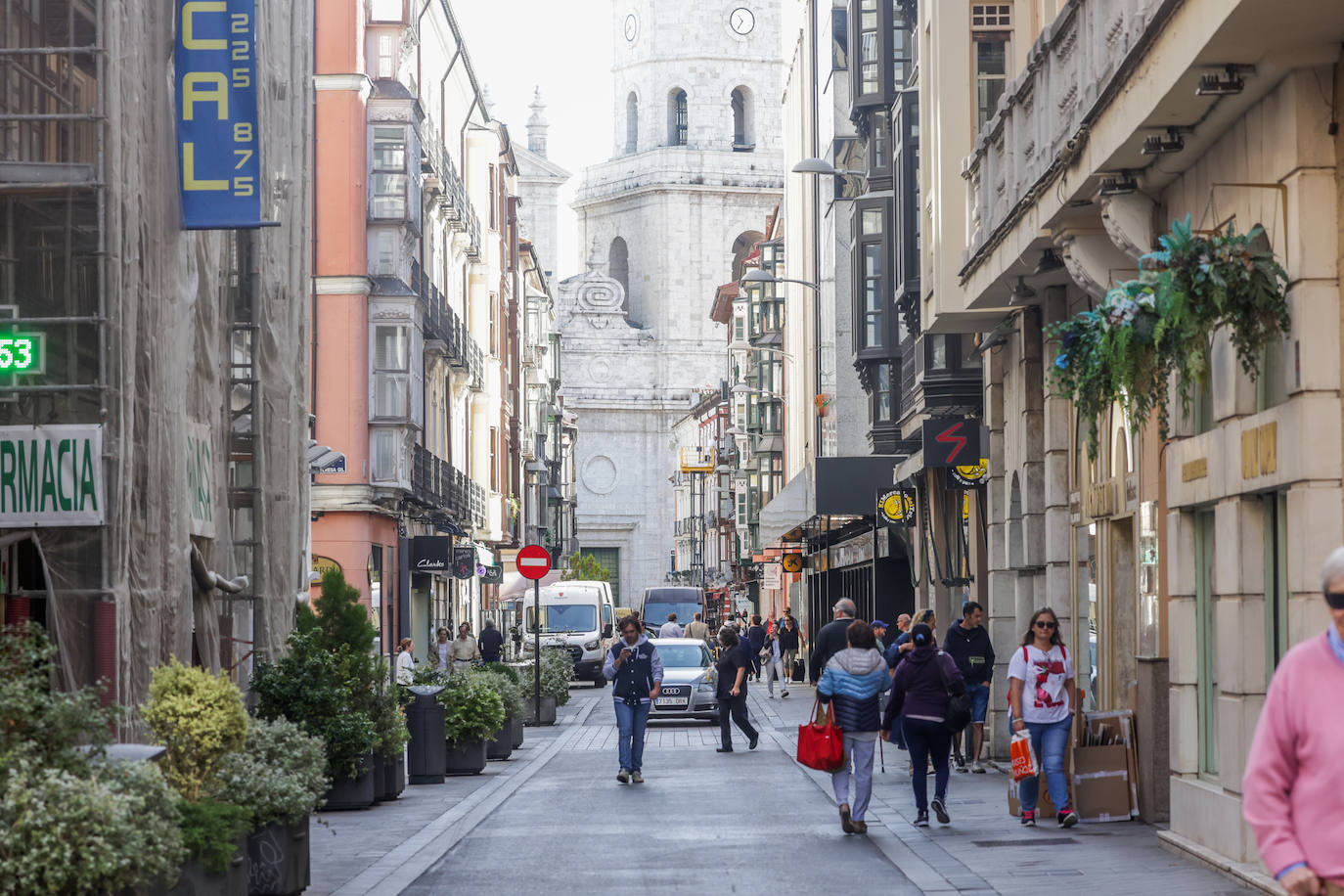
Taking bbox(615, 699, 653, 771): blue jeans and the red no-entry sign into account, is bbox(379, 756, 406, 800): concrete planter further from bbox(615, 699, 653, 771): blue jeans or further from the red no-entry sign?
the red no-entry sign

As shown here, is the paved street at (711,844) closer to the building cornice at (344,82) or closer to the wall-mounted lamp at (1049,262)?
the wall-mounted lamp at (1049,262)

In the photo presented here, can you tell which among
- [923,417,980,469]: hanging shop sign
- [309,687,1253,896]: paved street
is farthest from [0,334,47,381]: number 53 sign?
[923,417,980,469]: hanging shop sign

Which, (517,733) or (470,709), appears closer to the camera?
(470,709)

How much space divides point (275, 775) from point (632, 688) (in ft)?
33.0

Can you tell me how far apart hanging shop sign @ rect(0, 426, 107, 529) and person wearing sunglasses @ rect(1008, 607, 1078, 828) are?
6675mm

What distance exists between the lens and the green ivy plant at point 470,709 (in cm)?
2170

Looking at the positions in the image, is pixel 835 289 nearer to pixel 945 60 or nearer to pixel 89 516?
pixel 945 60

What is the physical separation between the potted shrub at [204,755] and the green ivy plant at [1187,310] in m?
5.33

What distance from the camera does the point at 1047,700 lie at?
595 inches

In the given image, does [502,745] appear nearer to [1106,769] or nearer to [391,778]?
[391,778]

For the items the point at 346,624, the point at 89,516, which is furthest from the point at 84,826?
the point at 346,624

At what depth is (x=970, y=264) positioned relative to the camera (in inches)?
774

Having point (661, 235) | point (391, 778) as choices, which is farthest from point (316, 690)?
point (661, 235)

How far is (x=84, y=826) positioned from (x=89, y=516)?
5.98m
